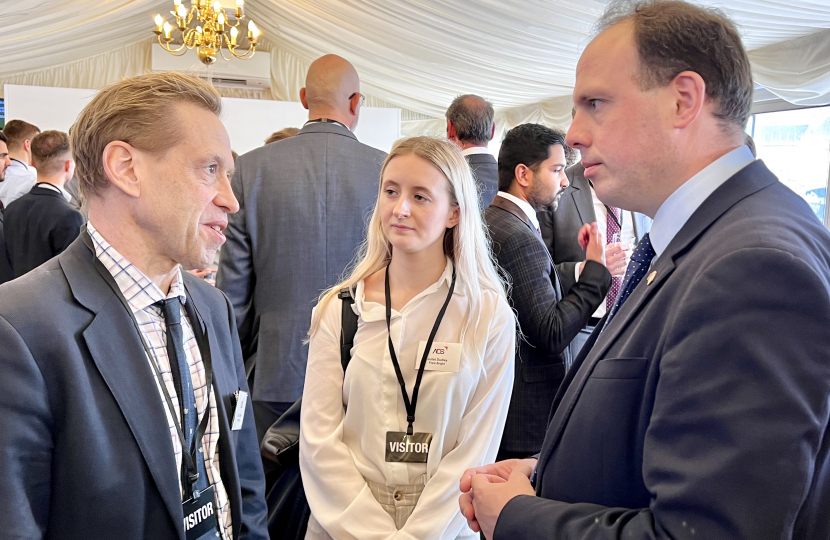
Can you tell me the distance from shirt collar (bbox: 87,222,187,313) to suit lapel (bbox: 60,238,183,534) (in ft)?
0.15

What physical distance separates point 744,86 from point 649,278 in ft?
1.18

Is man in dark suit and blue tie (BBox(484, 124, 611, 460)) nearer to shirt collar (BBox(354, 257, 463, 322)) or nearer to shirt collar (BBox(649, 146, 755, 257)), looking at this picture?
shirt collar (BBox(354, 257, 463, 322))

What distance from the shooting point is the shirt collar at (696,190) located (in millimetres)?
1019

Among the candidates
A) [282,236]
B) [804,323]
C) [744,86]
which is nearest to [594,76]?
[744,86]

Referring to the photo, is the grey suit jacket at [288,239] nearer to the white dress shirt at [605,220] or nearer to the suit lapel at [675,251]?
the white dress shirt at [605,220]

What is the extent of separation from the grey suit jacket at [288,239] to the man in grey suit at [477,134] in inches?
29.2

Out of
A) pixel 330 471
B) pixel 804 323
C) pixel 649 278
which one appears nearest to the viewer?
pixel 804 323

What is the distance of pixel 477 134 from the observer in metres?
3.17

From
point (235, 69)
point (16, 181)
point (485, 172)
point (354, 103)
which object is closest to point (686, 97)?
point (354, 103)

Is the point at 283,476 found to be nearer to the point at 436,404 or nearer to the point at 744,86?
the point at 436,404

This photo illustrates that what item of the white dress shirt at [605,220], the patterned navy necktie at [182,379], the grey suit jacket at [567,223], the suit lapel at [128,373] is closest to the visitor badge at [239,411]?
the patterned navy necktie at [182,379]

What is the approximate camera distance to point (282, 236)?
259 centimetres

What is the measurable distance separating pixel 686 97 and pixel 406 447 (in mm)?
1134

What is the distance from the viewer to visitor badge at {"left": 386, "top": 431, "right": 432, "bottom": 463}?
1.74m
